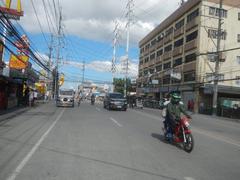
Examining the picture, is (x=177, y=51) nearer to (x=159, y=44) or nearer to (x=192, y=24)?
(x=192, y=24)

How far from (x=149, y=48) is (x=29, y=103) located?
52928mm

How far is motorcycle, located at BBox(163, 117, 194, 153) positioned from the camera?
416 inches

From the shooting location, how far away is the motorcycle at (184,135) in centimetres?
1057

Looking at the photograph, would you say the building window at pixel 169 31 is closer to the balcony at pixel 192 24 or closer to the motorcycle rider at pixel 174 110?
the balcony at pixel 192 24

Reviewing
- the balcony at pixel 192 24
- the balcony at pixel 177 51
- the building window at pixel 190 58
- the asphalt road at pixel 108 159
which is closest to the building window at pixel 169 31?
the balcony at pixel 177 51

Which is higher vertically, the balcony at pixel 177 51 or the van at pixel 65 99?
the balcony at pixel 177 51

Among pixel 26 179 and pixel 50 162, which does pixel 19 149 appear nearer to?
pixel 50 162

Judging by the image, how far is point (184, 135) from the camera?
10883 millimetres

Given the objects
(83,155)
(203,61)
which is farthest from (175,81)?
(83,155)

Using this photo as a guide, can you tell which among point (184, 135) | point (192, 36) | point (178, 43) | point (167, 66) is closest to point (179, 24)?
point (178, 43)

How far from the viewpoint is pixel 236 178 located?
7461mm

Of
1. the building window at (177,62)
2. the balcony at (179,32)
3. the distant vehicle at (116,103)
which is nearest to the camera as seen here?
the distant vehicle at (116,103)

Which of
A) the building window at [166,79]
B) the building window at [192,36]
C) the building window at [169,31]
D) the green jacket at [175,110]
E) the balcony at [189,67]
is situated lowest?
the green jacket at [175,110]

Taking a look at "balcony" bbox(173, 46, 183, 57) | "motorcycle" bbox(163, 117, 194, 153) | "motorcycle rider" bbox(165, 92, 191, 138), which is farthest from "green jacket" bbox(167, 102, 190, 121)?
"balcony" bbox(173, 46, 183, 57)
